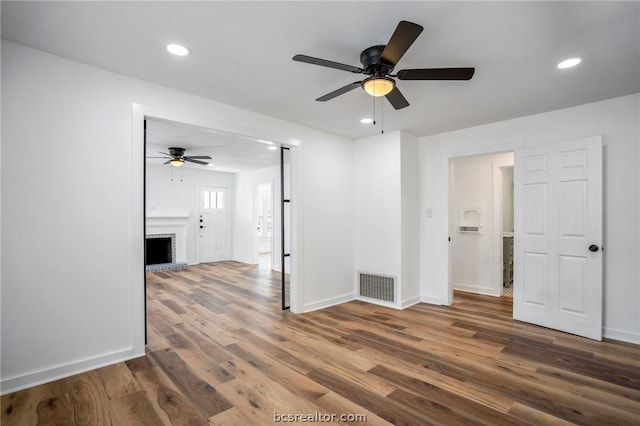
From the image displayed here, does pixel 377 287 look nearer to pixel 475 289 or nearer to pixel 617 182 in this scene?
pixel 475 289

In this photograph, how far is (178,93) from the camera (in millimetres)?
3109

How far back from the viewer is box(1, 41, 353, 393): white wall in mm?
2307

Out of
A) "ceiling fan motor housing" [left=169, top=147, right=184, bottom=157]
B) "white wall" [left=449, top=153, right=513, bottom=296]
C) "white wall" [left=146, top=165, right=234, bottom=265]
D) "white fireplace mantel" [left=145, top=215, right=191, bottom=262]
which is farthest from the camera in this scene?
"white wall" [left=146, top=165, right=234, bottom=265]

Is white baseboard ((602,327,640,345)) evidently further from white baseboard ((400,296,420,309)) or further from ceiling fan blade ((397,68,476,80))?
ceiling fan blade ((397,68,476,80))

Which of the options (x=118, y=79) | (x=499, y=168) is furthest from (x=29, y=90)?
(x=499, y=168)

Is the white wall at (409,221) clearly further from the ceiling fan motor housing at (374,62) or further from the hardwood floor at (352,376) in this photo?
the ceiling fan motor housing at (374,62)

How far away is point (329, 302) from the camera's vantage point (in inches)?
179

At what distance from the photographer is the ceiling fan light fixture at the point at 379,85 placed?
2.30 meters

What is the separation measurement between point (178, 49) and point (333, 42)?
3.93 ft

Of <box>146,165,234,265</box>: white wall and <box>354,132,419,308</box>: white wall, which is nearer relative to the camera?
A: <box>354,132,419,308</box>: white wall

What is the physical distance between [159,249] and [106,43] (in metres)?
6.56

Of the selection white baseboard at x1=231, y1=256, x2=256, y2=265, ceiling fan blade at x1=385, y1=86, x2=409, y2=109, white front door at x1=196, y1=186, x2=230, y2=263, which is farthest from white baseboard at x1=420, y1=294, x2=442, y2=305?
white front door at x1=196, y1=186, x2=230, y2=263

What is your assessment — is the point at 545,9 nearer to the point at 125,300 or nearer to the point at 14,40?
the point at 14,40

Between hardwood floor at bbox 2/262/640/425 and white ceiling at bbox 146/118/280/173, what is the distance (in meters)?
2.53
